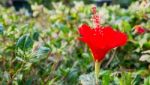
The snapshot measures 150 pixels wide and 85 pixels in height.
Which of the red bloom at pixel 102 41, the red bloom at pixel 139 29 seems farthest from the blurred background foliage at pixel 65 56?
the red bloom at pixel 102 41

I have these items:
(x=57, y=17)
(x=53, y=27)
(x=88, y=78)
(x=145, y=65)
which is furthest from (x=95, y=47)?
(x=57, y=17)

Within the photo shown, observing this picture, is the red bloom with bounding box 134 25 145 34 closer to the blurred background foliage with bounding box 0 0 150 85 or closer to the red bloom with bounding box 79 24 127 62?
the blurred background foliage with bounding box 0 0 150 85

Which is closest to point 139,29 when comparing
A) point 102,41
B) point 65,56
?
point 65,56

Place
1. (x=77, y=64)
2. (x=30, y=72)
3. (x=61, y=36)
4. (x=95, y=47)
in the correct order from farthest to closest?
(x=61, y=36)
(x=77, y=64)
(x=30, y=72)
(x=95, y=47)

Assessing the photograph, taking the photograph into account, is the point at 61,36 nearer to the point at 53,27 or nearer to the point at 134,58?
the point at 53,27

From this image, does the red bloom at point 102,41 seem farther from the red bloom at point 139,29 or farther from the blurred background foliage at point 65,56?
the red bloom at point 139,29

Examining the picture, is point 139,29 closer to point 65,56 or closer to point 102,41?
point 65,56

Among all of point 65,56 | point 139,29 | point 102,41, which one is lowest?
point 65,56

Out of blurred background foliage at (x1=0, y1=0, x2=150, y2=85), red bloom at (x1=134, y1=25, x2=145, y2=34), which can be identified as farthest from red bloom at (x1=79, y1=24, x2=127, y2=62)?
red bloom at (x1=134, y1=25, x2=145, y2=34)
